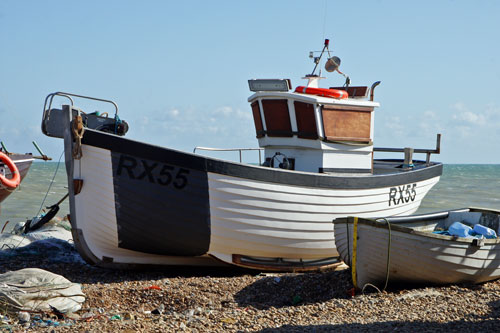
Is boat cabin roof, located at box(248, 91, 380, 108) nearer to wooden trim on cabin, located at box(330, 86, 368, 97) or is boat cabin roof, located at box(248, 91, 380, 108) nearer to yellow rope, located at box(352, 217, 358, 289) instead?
wooden trim on cabin, located at box(330, 86, 368, 97)

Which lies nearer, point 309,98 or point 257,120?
point 309,98

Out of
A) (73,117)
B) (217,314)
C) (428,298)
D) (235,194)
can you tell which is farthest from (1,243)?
(428,298)

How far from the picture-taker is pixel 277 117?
10.5 meters

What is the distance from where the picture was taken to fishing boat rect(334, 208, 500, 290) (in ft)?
25.1

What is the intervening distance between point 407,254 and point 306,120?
340 cm

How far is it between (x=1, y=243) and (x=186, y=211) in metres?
4.50

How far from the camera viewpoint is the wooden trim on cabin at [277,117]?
10406 millimetres

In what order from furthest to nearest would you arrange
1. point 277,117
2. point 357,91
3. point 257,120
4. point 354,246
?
point 357,91, point 257,120, point 277,117, point 354,246

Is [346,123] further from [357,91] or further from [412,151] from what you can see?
[412,151]

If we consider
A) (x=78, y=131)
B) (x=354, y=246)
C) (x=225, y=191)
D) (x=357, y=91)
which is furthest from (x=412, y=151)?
(x=78, y=131)

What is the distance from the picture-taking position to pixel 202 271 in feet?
31.9

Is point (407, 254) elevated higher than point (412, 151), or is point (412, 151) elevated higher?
point (412, 151)

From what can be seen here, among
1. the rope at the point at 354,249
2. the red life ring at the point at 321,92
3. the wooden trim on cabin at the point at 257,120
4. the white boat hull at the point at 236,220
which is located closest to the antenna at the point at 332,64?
the red life ring at the point at 321,92

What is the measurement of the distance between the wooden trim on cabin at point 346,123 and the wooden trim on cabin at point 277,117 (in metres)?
0.67
